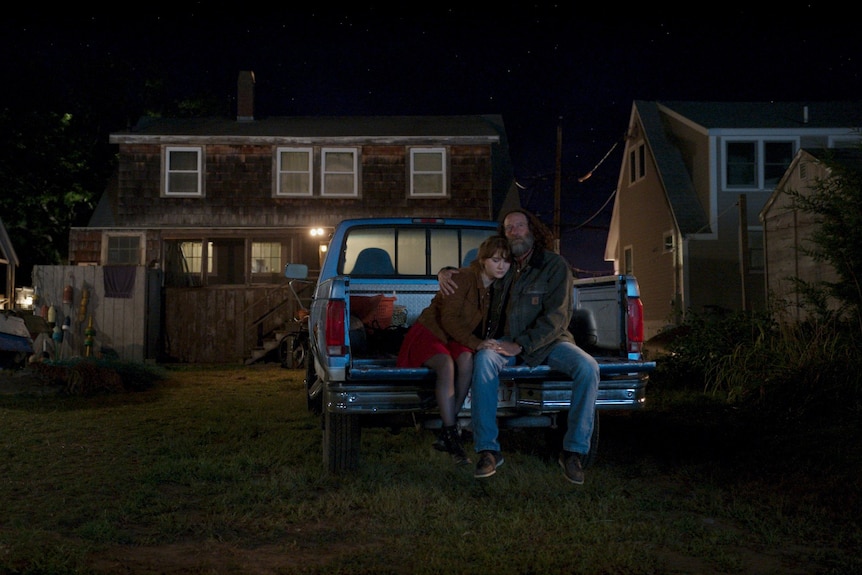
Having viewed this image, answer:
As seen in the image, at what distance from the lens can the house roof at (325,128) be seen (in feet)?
71.3

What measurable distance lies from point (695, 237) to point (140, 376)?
14945 millimetres

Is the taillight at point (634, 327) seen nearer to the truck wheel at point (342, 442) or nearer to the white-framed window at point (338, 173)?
the truck wheel at point (342, 442)

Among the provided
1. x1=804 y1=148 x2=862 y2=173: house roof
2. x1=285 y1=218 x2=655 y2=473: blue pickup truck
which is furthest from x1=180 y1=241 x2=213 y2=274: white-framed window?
x1=285 y1=218 x2=655 y2=473: blue pickup truck

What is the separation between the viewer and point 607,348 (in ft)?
20.3

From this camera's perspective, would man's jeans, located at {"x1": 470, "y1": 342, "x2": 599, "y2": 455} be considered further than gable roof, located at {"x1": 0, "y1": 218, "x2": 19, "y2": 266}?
No

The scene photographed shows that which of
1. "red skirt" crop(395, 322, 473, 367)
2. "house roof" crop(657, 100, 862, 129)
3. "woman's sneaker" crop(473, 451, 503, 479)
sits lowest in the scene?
"woman's sneaker" crop(473, 451, 503, 479)

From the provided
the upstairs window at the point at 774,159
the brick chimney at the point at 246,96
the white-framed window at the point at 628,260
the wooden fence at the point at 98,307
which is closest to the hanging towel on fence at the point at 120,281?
the wooden fence at the point at 98,307

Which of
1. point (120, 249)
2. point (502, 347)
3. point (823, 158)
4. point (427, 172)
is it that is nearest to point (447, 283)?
point (502, 347)

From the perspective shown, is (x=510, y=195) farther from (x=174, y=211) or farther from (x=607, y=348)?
(x=607, y=348)

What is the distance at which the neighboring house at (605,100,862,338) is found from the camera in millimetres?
21828

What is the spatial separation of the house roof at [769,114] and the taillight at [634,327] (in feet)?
58.4

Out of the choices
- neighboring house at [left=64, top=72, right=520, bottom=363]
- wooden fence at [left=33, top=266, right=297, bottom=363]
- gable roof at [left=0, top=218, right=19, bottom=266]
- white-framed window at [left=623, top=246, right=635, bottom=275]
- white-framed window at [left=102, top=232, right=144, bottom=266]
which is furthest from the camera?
white-framed window at [left=623, top=246, right=635, bottom=275]

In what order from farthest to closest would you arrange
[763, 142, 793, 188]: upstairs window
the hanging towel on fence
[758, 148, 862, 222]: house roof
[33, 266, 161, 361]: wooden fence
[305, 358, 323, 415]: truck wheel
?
[763, 142, 793, 188]: upstairs window < the hanging towel on fence < [33, 266, 161, 361]: wooden fence < [758, 148, 862, 222]: house roof < [305, 358, 323, 415]: truck wheel

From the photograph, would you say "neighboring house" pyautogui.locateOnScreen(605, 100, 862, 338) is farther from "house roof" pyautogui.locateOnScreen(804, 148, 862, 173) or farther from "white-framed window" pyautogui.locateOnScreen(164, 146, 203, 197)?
"white-framed window" pyautogui.locateOnScreen(164, 146, 203, 197)
